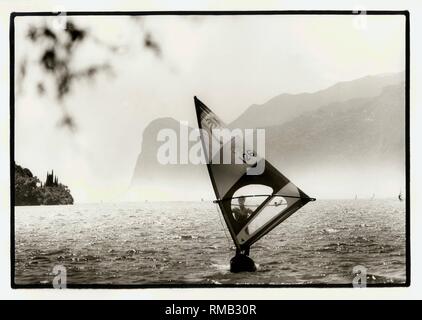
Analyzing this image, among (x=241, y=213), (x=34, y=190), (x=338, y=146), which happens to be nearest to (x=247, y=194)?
(x=241, y=213)

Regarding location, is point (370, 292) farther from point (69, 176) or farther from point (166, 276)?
point (69, 176)

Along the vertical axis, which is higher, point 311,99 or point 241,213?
point 311,99

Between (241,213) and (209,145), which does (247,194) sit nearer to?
(241,213)

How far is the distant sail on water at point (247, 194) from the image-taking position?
3256 millimetres

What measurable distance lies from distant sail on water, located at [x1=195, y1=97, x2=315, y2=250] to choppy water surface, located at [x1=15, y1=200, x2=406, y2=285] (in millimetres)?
61

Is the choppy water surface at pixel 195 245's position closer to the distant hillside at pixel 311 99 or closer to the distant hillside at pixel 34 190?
the distant hillside at pixel 34 190

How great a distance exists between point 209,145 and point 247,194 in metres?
0.41

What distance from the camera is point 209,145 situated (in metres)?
3.27

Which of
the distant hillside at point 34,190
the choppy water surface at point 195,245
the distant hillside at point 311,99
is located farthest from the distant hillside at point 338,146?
the distant hillside at point 34,190

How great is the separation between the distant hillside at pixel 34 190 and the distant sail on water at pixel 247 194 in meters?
0.98

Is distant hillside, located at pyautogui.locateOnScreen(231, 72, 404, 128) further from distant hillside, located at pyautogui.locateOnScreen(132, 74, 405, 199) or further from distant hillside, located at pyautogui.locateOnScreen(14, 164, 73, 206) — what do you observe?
distant hillside, located at pyautogui.locateOnScreen(14, 164, 73, 206)

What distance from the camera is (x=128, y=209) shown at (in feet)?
10.7
